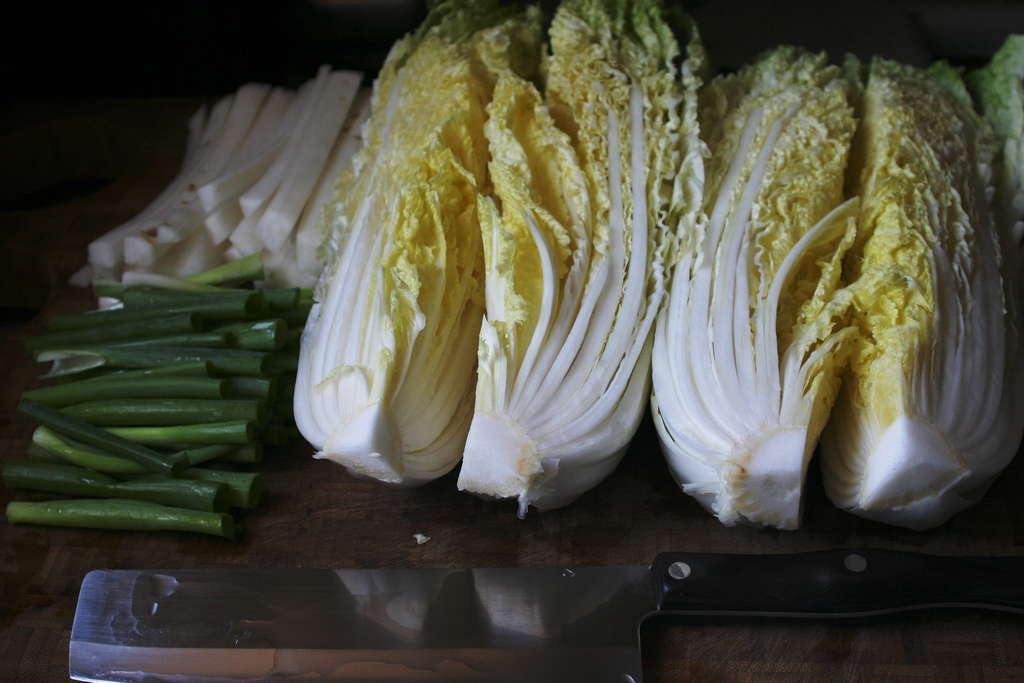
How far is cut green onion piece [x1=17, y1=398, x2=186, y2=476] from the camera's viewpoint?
1.87 m

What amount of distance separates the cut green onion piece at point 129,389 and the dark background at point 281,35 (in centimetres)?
161

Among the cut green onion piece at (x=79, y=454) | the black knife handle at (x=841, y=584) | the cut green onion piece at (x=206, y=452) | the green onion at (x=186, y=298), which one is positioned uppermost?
the green onion at (x=186, y=298)

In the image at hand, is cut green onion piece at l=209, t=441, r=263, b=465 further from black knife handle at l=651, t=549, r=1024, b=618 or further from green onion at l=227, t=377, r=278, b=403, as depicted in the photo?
black knife handle at l=651, t=549, r=1024, b=618

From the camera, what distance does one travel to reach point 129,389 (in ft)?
6.56

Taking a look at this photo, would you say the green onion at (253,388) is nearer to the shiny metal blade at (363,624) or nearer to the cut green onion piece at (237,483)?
the cut green onion piece at (237,483)

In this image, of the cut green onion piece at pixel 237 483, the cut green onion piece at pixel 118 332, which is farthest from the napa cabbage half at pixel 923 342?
the cut green onion piece at pixel 118 332

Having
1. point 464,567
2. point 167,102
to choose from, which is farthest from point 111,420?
point 167,102

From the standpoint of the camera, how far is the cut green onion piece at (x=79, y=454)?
1.90m

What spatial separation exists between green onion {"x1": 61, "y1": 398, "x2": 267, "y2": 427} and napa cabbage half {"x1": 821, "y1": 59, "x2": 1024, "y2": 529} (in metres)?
1.41

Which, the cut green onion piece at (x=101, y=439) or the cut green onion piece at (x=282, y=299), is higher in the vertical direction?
the cut green onion piece at (x=282, y=299)

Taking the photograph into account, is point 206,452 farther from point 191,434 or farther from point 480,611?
point 480,611

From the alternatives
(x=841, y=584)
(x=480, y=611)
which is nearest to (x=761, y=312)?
(x=841, y=584)

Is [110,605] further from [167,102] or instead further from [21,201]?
[167,102]

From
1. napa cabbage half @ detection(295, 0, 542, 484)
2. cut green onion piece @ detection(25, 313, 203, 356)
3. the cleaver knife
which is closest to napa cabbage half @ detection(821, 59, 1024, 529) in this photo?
the cleaver knife
